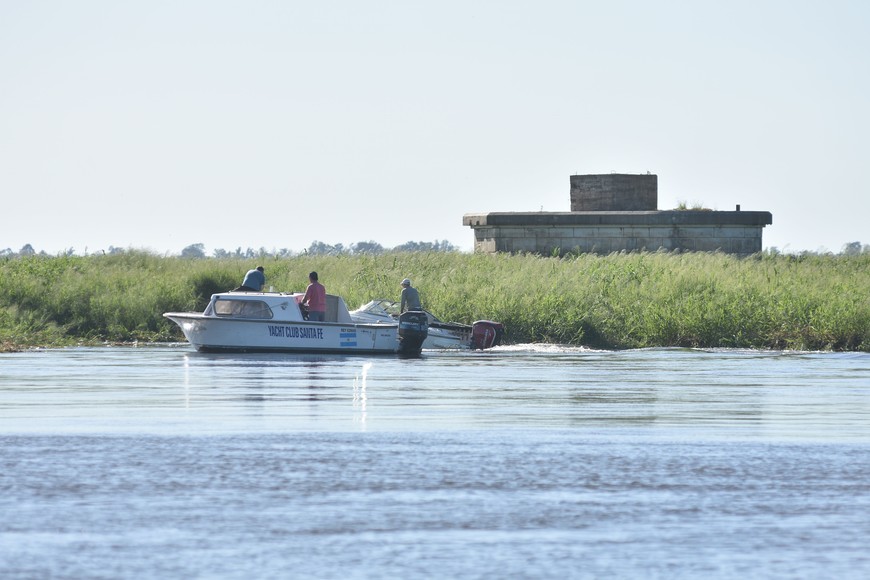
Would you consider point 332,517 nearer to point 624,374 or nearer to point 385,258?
point 624,374

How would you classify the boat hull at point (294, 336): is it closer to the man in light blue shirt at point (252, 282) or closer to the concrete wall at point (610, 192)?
the man in light blue shirt at point (252, 282)

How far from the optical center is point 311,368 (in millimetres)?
29297

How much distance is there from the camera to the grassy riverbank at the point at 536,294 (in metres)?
35.9

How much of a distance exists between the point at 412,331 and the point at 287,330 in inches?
107

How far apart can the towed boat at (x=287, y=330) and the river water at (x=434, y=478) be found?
6887mm

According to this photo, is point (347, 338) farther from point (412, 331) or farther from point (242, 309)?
point (242, 309)

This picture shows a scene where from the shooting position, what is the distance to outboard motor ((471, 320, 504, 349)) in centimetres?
3406

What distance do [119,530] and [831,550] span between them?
5.48m

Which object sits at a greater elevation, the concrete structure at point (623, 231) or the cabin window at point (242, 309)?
the concrete structure at point (623, 231)

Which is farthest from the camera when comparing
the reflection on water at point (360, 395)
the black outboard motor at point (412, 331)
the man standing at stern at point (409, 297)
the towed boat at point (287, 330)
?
the man standing at stern at point (409, 297)

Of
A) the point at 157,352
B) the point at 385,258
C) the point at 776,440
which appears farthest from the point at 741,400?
the point at 385,258

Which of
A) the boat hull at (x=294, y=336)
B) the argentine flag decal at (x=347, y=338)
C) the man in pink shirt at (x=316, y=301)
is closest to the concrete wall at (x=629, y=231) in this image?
the boat hull at (x=294, y=336)

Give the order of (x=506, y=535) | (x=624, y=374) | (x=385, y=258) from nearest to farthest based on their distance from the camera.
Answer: (x=506, y=535)
(x=624, y=374)
(x=385, y=258)

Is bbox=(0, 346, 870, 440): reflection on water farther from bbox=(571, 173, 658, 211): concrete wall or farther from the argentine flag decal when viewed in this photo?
bbox=(571, 173, 658, 211): concrete wall
